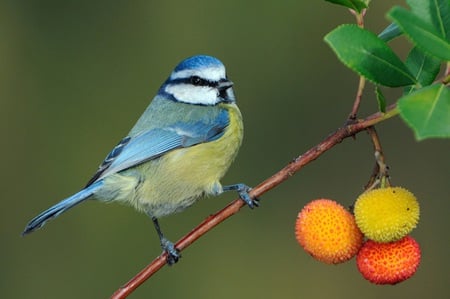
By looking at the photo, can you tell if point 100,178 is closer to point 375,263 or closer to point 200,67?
point 200,67

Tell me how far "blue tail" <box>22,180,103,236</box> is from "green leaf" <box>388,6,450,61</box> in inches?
50.6

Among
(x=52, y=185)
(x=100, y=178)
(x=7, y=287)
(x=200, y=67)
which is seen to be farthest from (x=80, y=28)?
(x=100, y=178)

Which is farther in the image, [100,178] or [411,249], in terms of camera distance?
[100,178]

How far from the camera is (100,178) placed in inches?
102

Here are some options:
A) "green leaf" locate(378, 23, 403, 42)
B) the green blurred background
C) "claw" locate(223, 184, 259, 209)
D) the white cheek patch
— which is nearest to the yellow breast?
"claw" locate(223, 184, 259, 209)

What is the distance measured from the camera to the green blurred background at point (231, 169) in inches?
180

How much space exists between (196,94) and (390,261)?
153cm

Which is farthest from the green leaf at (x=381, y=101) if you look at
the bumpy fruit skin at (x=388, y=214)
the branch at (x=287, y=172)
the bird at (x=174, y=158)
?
the bird at (x=174, y=158)

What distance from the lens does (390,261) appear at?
1.58 metres

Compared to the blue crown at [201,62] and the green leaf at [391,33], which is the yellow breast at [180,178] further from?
the green leaf at [391,33]

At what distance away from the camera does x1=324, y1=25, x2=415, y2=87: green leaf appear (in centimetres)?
139

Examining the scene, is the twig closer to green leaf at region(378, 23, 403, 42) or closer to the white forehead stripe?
green leaf at region(378, 23, 403, 42)

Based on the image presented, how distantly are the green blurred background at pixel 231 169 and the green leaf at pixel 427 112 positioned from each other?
127 inches

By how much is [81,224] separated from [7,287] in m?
0.58
